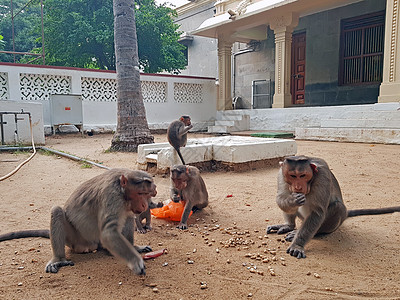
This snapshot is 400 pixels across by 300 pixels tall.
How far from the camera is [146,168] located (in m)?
6.26

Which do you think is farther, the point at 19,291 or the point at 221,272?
the point at 221,272

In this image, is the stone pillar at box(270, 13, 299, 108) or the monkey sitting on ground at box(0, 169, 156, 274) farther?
the stone pillar at box(270, 13, 299, 108)

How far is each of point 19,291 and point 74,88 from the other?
1285cm

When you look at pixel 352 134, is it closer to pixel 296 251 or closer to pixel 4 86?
pixel 296 251

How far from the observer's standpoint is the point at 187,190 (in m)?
3.77

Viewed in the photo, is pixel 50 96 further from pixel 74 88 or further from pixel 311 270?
pixel 311 270

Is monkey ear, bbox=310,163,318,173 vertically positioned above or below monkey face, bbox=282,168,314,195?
above

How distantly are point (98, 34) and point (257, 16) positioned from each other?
8401mm

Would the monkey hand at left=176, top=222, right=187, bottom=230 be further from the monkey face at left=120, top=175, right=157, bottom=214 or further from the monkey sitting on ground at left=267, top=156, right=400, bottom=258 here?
the monkey face at left=120, top=175, right=157, bottom=214

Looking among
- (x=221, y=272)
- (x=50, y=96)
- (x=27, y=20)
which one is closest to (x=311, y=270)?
(x=221, y=272)

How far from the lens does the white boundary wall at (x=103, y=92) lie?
1281 cm

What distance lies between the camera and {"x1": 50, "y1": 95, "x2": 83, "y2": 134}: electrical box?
42.0ft

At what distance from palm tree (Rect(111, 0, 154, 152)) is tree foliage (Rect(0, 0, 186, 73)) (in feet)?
29.1

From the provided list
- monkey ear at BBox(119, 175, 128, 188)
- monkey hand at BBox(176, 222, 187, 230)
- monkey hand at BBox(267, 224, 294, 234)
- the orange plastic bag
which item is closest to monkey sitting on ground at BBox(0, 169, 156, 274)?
monkey ear at BBox(119, 175, 128, 188)
